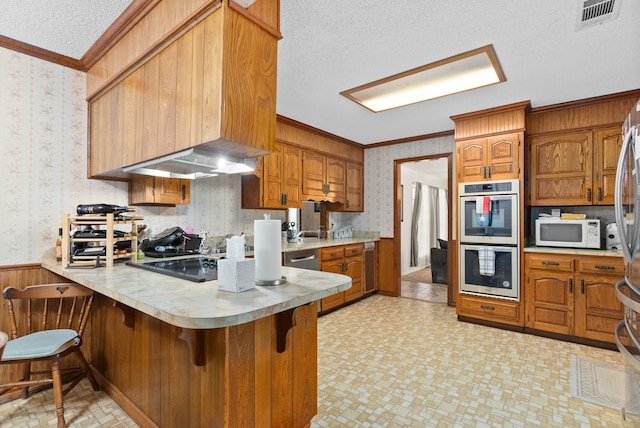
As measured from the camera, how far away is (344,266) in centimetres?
436

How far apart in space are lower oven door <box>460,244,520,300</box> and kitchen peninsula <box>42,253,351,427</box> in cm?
267

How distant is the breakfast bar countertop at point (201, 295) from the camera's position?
3.50 feet

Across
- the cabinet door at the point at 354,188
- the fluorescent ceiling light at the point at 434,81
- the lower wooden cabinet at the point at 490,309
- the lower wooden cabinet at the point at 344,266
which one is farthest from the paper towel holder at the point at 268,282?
the cabinet door at the point at 354,188

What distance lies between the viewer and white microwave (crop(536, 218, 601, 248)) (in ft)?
10.7

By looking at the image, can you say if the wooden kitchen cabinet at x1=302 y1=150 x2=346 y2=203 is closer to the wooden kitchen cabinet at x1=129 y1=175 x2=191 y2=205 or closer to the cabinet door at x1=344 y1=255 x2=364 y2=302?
the cabinet door at x1=344 y1=255 x2=364 y2=302

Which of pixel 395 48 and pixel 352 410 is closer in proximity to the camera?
pixel 352 410

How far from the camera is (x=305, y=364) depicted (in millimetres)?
1719

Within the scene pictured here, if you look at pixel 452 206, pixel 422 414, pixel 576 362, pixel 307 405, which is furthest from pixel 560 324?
pixel 307 405

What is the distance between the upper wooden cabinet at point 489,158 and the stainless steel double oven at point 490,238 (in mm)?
103

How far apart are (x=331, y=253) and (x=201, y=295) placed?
290 centimetres

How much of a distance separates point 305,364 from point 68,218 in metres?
1.77

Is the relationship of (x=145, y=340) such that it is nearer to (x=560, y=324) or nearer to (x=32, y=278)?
(x=32, y=278)

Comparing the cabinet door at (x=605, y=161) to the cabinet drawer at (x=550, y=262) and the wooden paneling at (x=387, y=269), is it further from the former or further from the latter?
the wooden paneling at (x=387, y=269)

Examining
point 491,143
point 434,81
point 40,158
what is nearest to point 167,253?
point 40,158
